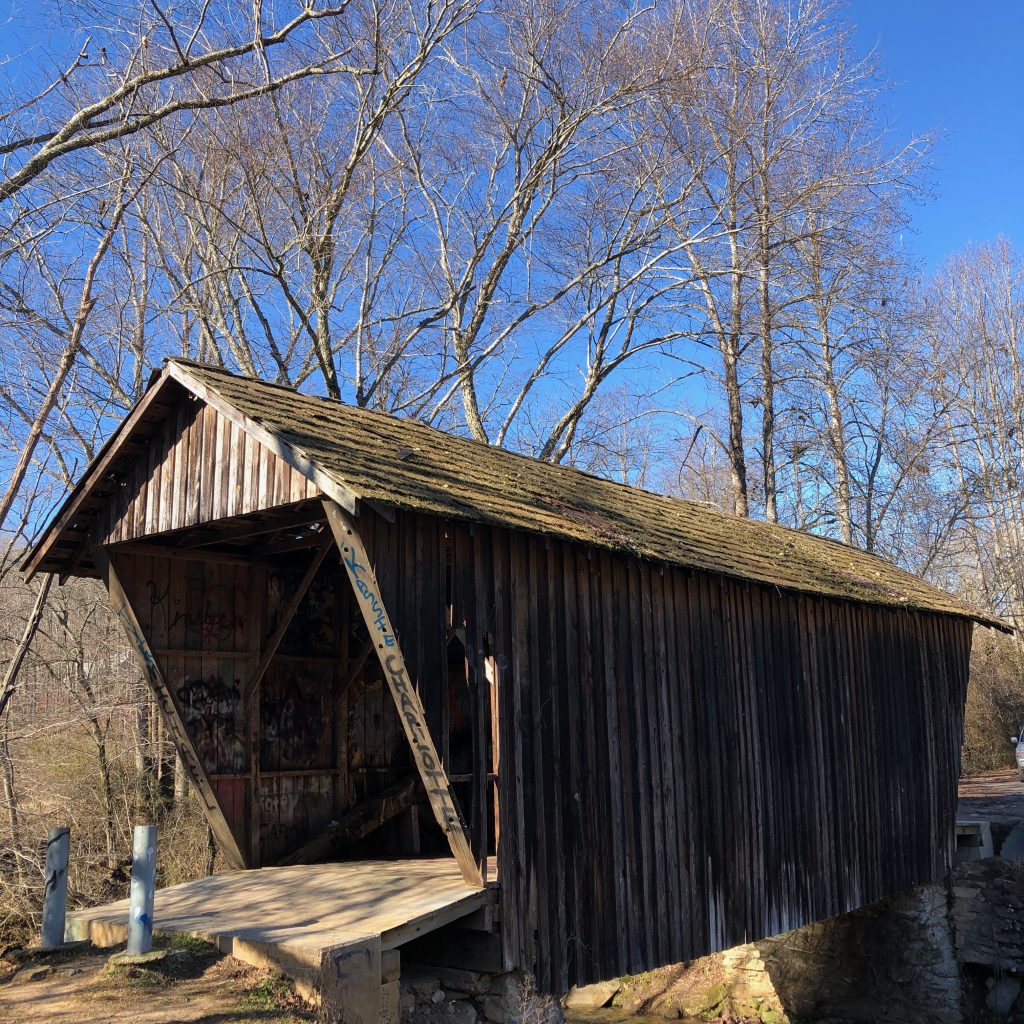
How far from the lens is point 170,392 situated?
779 centimetres

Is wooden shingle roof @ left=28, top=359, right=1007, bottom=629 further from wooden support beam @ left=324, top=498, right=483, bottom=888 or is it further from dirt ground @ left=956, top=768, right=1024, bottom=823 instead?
dirt ground @ left=956, top=768, right=1024, bottom=823

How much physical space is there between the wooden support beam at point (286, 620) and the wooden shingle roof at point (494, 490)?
4.18 feet

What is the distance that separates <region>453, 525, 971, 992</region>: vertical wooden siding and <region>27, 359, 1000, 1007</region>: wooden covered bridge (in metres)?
0.03

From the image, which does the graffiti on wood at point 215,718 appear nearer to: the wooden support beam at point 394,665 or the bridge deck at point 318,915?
the bridge deck at point 318,915

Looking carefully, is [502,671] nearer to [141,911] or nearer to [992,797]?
[141,911]

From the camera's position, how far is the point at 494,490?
25.5ft

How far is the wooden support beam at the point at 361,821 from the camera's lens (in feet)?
30.2

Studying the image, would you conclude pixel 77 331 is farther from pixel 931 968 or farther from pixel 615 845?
pixel 931 968

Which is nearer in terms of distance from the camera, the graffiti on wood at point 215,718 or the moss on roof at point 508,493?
the moss on roof at point 508,493

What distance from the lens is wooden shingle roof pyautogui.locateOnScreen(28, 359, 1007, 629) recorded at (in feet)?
21.9

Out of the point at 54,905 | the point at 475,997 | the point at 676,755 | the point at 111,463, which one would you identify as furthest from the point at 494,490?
→ the point at 54,905

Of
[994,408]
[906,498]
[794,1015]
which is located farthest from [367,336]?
[994,408]

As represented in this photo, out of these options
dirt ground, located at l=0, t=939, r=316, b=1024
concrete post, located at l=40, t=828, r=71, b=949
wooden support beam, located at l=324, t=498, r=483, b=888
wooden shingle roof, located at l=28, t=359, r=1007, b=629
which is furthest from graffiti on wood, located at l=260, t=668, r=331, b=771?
wooden support beam, located at l=324, t=498, r=483, b=888

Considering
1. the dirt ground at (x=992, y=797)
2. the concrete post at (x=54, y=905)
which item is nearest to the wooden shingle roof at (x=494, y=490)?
the concrete post at (x=54, y=905)
